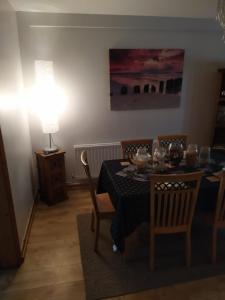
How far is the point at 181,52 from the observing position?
315 centimetres

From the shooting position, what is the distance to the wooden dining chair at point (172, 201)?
62.3 inches

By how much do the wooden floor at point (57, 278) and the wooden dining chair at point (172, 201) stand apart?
34 cm

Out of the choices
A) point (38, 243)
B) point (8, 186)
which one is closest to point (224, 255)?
point (38, 243)

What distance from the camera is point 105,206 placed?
6.77 ft

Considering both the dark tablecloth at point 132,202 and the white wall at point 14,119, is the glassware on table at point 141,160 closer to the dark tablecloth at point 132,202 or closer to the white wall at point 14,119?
the dark tablecloth at point 132,202

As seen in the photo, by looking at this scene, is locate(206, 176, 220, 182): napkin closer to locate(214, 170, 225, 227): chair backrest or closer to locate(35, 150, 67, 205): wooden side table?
locate(214, 170, 225, 227): chair backrest

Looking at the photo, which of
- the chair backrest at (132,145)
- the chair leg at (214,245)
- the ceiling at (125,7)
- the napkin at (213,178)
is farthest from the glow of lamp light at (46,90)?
the chair leg at (214,245)

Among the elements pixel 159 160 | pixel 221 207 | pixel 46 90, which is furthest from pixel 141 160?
pixel 46 90

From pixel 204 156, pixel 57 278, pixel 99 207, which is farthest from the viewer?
pixel 204 156

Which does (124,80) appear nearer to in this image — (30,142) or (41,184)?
(30,142)

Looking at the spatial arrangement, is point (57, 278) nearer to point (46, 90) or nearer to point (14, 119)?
point (14, 119)

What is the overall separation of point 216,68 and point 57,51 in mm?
2422

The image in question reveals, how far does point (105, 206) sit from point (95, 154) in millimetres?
1291

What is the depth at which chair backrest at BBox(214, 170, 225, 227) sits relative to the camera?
5.47 feet
